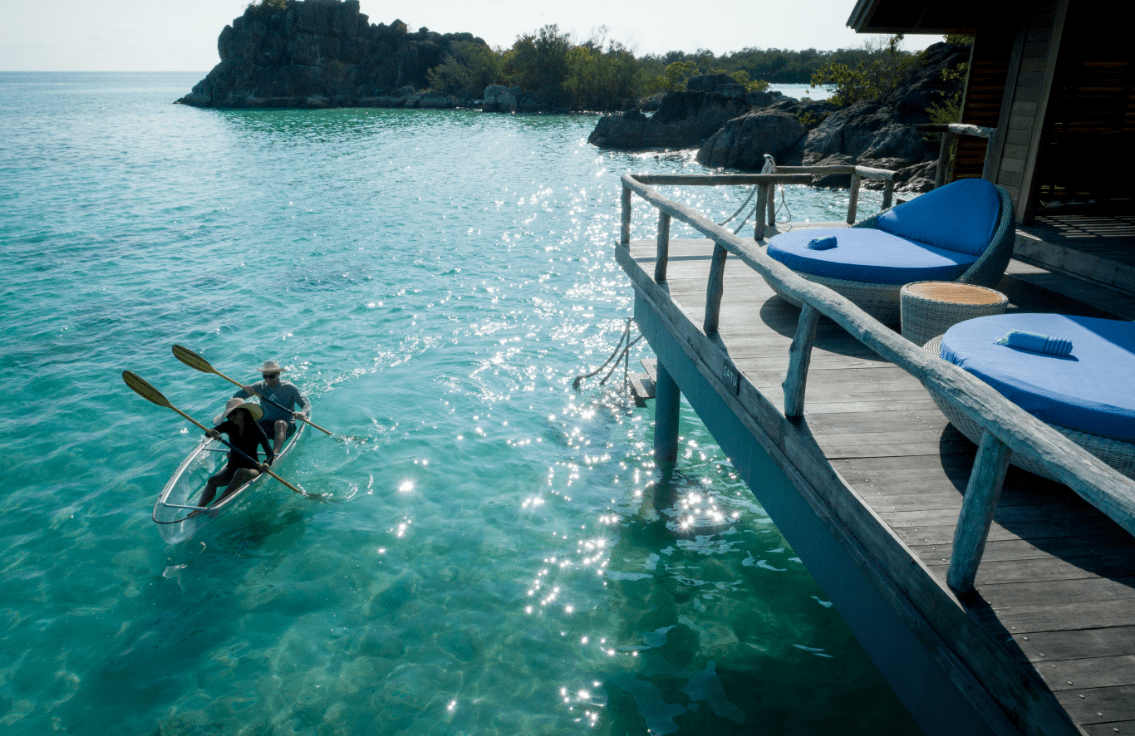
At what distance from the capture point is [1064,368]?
3721mm

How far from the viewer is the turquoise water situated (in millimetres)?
5891

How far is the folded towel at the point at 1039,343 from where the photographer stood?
12.7 ft

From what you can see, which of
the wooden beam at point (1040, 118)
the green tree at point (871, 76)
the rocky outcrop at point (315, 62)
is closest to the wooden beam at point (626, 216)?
the wooden beam at point (1040, 118)

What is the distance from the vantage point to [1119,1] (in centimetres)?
891

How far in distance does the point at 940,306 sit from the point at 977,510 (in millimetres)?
2898

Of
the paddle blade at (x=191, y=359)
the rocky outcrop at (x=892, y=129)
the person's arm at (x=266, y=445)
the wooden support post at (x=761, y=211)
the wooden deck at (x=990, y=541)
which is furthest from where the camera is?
the rocky outcrop at (x=892, y=129)

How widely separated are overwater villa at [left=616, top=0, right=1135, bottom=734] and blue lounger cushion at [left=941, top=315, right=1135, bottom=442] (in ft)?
0.05

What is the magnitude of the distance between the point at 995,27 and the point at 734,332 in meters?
9.00

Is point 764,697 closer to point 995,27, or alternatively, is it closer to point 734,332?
point 734,332

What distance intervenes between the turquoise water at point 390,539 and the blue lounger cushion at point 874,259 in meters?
3.36

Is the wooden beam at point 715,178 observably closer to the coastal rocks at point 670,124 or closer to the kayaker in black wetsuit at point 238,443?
the kayaker in black wetsuit at point 238,443

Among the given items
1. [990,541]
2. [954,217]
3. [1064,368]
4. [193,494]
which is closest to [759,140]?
[954,217]

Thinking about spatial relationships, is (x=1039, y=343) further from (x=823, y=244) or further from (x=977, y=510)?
(x=823, y=244)

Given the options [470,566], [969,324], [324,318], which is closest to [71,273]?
[324,318]
